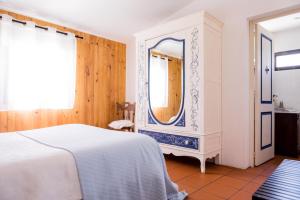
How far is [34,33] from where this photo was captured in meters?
3.03

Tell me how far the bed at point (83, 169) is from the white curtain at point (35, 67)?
1.52 meters

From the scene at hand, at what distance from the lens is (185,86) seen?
2711 millimetres

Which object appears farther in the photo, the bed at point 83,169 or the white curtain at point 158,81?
the white curtain at point 158,81

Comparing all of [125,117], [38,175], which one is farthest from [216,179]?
[125,117]

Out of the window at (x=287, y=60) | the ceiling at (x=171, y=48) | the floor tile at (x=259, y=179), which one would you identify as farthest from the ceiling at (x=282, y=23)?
the floor tile at (x=259, y=179)

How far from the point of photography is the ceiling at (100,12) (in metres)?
2.86

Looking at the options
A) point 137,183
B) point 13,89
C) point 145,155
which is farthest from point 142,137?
point 13,89

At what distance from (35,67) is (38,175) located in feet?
7.98

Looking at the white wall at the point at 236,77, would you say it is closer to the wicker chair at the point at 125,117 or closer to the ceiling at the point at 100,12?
the ceiling at the point at 100,12

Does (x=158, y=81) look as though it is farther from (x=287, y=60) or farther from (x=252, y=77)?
(x=287, y=60)

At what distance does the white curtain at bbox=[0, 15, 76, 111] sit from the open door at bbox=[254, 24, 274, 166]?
112 inches

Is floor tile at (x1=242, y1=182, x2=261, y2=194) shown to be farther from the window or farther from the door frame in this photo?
the window

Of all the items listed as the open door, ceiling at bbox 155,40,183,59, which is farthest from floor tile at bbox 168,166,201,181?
ceiling at bbox 155,40,183,59

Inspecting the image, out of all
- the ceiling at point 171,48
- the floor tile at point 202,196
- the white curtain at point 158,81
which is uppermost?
the ceiling at point 171,48
